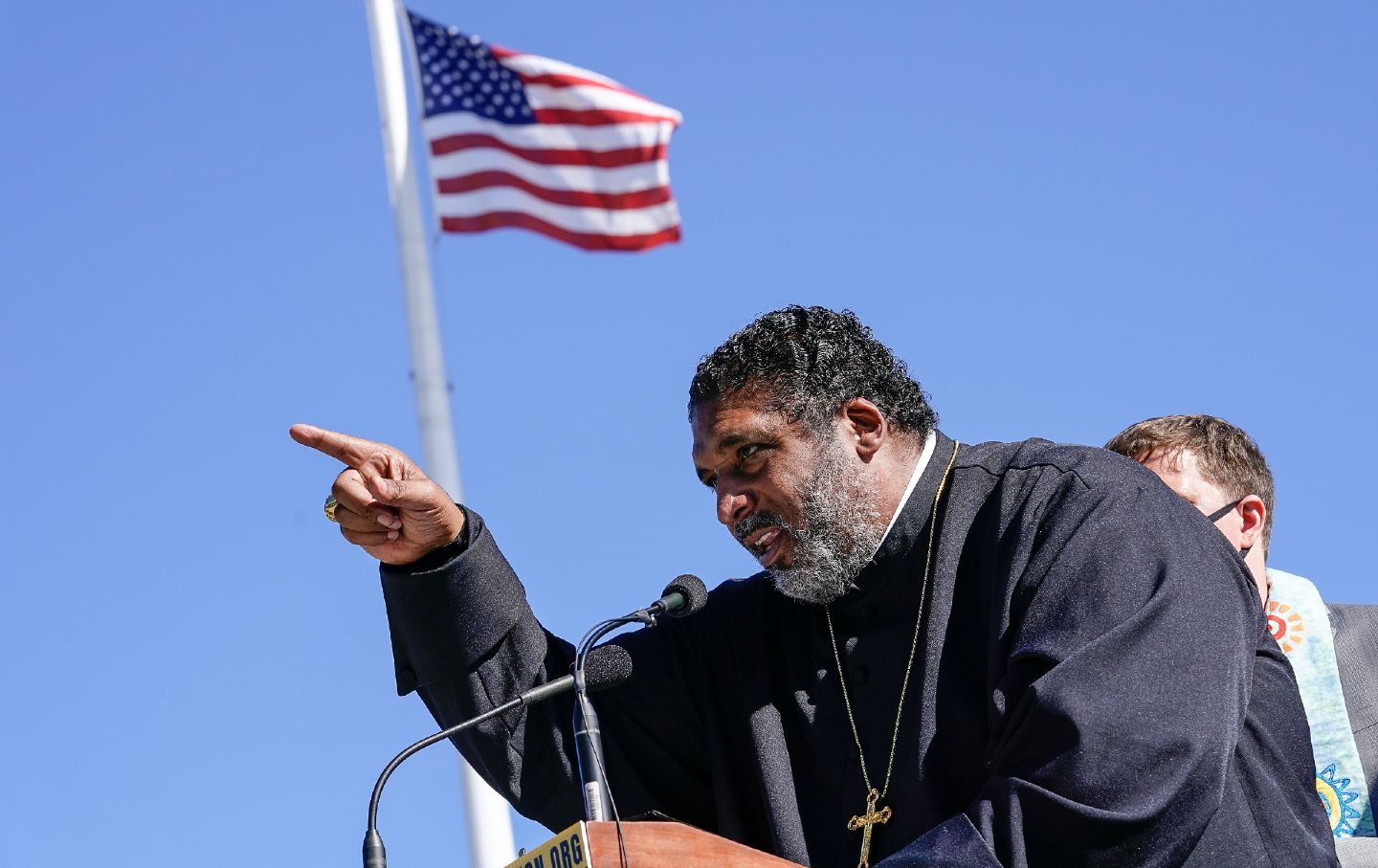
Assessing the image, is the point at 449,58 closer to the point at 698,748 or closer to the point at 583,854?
the point at 698,748

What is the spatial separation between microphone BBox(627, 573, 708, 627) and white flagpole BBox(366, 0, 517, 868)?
552 cm

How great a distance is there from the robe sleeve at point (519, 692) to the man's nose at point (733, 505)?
500 mm

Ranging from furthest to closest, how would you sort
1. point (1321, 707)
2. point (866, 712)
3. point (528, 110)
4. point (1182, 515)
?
point (528, 110) → point (1321, 707) → point (866, 712) → point (1182, 515)

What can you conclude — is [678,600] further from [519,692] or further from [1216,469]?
[1216,469]

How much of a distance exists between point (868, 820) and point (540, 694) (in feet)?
3.13

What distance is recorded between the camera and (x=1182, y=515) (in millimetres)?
5141

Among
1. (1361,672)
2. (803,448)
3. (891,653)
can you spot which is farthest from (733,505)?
(1361,672)

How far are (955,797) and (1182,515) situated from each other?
0.91 metres

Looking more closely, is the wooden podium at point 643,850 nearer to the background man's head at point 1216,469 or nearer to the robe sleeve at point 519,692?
the robe sleeve at point 519,692

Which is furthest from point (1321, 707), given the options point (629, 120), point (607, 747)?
point (629, 120)

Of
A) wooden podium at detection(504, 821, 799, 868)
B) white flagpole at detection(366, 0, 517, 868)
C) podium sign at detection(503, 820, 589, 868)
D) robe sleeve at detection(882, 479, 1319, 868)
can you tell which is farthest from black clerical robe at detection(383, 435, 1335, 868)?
white flagpole at detection(366, 0, 517, 868)

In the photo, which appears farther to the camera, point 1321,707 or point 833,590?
point 1321,707

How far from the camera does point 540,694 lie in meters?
4.95

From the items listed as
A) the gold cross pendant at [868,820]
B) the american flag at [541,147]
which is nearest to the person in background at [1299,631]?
the gold cross pendant at [868,820]
